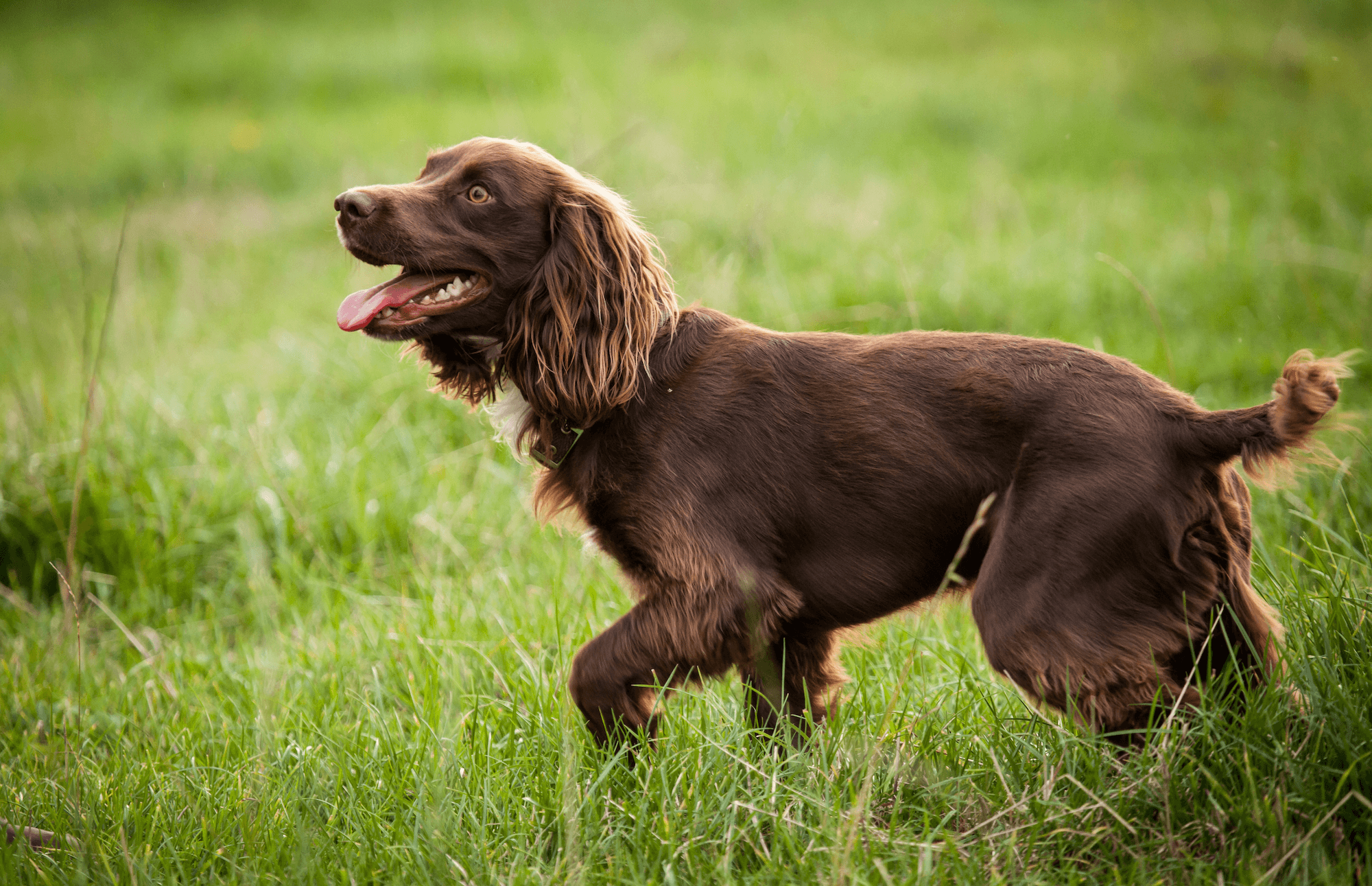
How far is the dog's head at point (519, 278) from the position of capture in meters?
2.41

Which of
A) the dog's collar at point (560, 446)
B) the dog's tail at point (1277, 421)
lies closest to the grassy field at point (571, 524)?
the dog's tail at point (1277, 421)

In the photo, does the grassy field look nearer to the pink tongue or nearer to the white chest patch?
the white chest patch

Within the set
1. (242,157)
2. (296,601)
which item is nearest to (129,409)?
(296,601)

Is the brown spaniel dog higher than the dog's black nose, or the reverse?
the dog's black nose

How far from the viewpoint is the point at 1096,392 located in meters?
2.12

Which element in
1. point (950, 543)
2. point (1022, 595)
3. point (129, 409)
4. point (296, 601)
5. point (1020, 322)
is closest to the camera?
point (1022, 595)

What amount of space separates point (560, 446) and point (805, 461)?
2.11ft

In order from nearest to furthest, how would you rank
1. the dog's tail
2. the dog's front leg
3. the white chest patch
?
the dog's tail → the dog's front leg → the white chest patch

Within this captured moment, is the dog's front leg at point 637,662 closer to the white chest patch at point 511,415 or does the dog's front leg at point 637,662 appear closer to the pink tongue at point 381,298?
the white chest patch at point 511,415

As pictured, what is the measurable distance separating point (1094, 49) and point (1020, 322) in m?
9.51

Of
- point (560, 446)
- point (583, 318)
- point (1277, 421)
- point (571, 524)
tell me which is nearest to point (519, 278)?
point (583, 318)

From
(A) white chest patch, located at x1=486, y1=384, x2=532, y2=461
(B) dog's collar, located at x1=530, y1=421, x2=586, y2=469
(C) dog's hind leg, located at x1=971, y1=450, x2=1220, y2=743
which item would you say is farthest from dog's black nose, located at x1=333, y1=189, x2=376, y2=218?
(C) dog's hind leg, located at x1=971, y1=450, x2=1220, y2=743

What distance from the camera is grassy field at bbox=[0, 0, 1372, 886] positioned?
6.57 ft

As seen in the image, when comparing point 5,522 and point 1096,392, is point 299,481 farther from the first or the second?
point 1096,392
